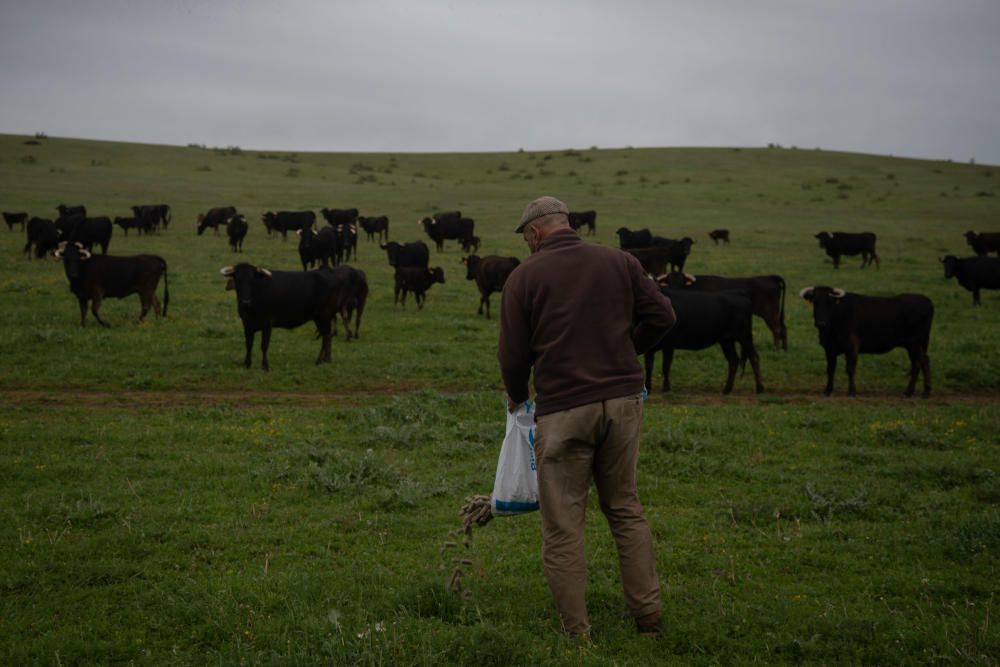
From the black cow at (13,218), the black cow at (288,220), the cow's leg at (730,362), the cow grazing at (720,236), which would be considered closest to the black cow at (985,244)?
the cow grazing at (720,236)

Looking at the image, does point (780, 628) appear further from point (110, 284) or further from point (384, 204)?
point (384, 204)

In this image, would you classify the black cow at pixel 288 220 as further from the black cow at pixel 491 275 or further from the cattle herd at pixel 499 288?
the black cow at pixel 491 275

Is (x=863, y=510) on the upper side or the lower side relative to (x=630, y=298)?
lower

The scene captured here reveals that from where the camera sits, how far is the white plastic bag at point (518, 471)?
17.3 feet

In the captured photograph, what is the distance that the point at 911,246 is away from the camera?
34.9m

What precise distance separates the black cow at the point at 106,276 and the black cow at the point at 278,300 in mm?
3598

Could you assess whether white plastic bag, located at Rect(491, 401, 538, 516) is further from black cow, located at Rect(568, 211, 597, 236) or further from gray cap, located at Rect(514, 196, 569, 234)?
black cow, located at Rect(568, 211, 597, 236)

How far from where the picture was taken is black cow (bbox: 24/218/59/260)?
1059 inches

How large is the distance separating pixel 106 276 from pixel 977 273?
22.3 meters

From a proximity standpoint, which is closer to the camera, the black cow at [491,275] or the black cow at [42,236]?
the black cow at [491,275]

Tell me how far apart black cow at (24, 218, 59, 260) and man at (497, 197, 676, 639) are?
26.3m

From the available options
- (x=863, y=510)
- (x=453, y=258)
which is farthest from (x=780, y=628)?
(x=453, y=258)

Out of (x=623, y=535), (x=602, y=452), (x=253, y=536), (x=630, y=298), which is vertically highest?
(x=630, y=298)

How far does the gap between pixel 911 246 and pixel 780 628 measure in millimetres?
33827
